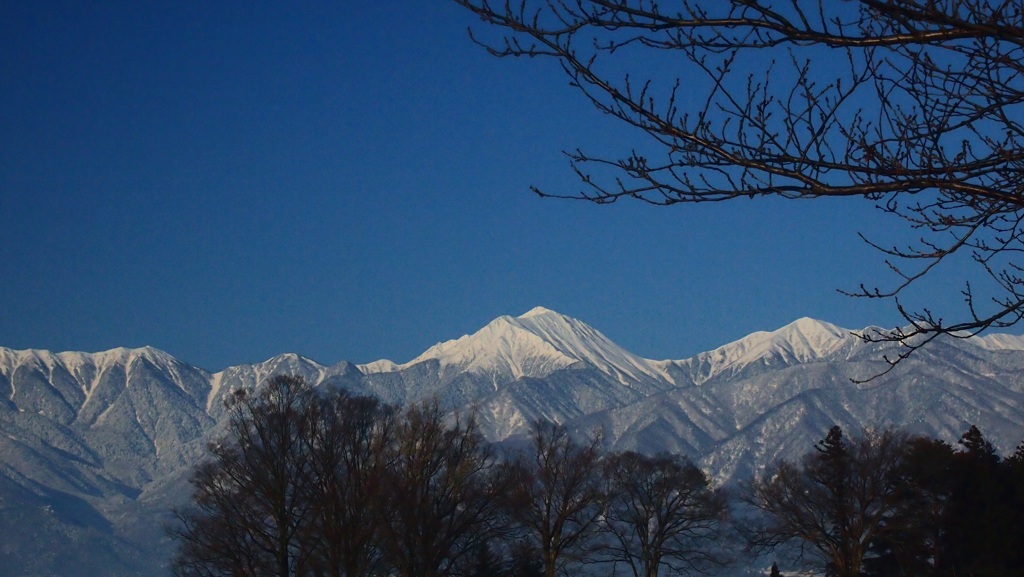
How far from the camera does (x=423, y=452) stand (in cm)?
2781

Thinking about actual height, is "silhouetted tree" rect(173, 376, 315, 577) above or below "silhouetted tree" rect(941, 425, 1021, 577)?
above

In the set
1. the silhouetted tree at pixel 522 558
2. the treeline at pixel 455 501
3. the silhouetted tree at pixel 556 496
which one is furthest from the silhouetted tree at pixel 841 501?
the silhouetted tree at pixel 522 558

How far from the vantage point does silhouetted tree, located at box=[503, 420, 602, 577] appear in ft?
115

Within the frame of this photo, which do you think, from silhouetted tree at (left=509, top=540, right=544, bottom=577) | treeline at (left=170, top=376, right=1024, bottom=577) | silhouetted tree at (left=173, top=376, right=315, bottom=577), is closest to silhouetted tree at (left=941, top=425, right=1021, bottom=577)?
treeline at (left=170, top=376, right=1024, bottom=577)

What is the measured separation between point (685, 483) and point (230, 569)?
682 inches

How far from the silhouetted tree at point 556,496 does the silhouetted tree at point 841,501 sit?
5.28 meters

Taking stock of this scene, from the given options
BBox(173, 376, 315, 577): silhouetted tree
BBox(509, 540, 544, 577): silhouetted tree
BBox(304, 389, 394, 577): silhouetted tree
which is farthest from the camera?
BBox(509, 540, 544, 577): silhouetted tree

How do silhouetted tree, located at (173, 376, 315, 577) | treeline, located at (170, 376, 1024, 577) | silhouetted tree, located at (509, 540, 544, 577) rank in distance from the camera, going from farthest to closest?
silhouetted tree, located at (509, 540, 544, 577)
silhouetted tree, located at (173, 376, 315, 577)
treeline, located at (170, 376, 1024, 577)

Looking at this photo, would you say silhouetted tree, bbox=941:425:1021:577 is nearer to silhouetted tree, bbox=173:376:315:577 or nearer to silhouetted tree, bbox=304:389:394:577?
silhouetted tree, bbox=304:389:394:577

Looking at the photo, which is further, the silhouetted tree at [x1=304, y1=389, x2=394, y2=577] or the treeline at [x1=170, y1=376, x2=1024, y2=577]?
the treeline at [x1=170, y1=376, x2=1024, y2=577]

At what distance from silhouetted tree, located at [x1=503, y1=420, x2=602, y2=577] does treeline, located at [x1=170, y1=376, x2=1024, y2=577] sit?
0.24 ft

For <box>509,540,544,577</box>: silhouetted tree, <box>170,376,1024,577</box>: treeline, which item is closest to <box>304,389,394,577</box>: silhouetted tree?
<box>170,376,1024,577</box>: treeline

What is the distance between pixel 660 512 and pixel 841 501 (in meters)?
7.11

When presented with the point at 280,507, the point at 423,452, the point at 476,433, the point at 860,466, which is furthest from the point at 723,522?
the point at 280,507
